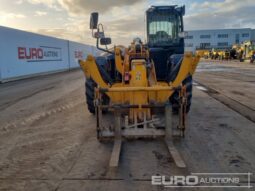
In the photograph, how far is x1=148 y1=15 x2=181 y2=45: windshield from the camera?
7777 millimetres

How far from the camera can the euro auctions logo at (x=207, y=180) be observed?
Answer: 2943 mm

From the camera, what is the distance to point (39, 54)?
768 inches

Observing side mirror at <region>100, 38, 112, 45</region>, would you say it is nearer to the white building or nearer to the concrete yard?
the concrete yard

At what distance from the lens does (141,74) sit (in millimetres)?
4562

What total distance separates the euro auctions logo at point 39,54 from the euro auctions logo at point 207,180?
646 inches

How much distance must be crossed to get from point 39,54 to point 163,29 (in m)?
14.3

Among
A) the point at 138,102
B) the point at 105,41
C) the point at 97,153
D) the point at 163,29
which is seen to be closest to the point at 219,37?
the point at 163,29

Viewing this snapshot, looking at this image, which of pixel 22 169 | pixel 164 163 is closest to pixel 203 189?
pixel 164 163

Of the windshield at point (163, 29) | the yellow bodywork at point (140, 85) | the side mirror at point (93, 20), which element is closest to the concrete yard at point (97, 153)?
the yellow bodywork at point (140, 85)

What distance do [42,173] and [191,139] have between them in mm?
2611

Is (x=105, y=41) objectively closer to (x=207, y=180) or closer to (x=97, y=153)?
(x=97, y=153)

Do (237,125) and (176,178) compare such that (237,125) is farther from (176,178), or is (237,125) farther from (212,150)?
(176,178)

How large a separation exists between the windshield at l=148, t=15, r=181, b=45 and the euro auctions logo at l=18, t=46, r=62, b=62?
1216 centimetres

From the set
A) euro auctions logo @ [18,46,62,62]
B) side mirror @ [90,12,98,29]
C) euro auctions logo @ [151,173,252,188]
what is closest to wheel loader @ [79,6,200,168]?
side mirror @ [90,12,98,29]
